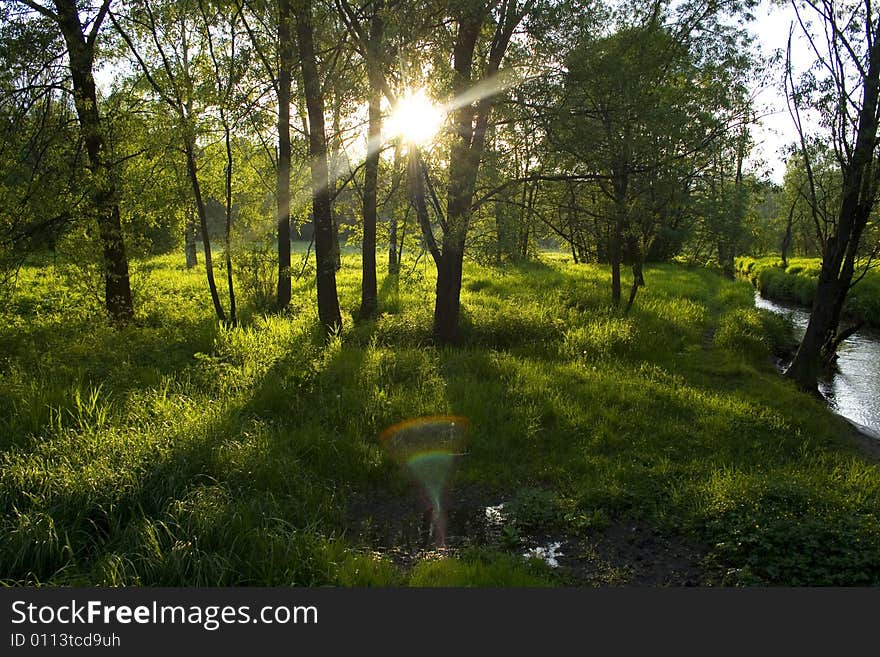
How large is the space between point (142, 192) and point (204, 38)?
3586 millimetres

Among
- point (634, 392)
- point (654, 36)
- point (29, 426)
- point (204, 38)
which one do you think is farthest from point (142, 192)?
point (654, 36)

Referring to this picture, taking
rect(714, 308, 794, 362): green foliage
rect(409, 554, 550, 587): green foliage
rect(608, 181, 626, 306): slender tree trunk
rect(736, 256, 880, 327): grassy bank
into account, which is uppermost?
rect(608, 181, 626, 306): slender tree trunk

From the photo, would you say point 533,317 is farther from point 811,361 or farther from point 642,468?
point 642,468

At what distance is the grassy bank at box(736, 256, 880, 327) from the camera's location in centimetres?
1792

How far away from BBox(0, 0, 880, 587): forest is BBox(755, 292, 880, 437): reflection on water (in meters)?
0.10

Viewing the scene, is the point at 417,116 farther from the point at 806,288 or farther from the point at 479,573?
the point at 806,288

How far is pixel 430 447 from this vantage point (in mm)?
6703

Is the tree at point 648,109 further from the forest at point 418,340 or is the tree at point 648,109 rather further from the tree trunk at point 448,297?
the tree trunk at point 448,297

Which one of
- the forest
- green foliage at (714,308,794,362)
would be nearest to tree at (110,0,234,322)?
the forest

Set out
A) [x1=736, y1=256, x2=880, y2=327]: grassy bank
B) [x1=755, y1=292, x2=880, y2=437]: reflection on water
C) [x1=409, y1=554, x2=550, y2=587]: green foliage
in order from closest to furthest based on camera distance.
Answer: [x1=409, y1=554, x2=550, y2=587]: green foliage
[x1=755, y1=292, x2=880, y2=437]: reflection on water
[x1=736, y1=256, x2=880, y2=327]: grassy bank

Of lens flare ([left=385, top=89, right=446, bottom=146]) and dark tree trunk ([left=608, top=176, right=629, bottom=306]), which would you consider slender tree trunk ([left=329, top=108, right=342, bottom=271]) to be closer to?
lens flare ([left=385, top=89, right=446, bottom=146])

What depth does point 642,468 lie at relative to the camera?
20.4ft

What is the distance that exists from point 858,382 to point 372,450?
1117 cm

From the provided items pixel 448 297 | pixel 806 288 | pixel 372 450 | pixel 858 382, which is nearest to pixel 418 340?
pixel 448 297
